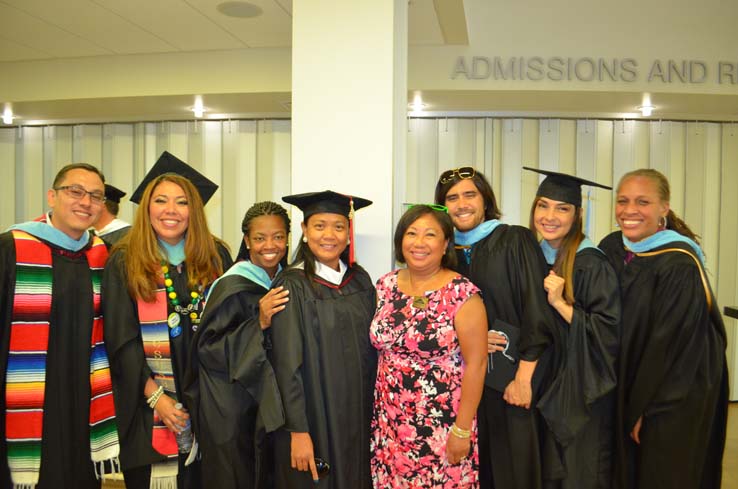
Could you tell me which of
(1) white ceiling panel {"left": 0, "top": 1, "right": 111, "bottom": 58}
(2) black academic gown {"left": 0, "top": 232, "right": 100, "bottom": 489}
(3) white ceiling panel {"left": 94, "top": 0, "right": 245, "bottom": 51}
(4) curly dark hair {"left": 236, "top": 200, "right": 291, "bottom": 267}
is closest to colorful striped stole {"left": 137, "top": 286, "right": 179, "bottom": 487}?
(2) black academic gown {"left": 0, "top": 232, "right": 100, "bottom": 489}

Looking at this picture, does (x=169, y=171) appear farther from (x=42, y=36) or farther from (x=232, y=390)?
(x=42, y=36)

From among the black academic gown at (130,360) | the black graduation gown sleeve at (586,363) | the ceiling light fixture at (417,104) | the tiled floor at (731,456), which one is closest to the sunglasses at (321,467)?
the black academic gown at (130,360)

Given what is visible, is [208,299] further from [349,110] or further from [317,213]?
[349,110]

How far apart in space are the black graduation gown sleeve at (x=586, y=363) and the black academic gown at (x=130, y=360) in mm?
1563

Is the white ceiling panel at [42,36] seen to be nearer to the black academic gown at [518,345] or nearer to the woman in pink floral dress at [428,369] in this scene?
the woman in pink floral dress at [428,369]

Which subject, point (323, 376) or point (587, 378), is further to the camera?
point (587, 378)

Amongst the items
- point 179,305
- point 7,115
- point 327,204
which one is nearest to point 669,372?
point 327,204

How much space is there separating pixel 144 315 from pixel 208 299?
310 millimetres

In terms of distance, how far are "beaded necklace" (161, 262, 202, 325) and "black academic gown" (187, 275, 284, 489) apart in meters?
0.16

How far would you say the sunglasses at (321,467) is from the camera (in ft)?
6.57

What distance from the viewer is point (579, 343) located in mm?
2168

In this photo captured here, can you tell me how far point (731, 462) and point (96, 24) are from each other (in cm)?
602

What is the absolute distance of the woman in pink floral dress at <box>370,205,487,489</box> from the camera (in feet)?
6.43

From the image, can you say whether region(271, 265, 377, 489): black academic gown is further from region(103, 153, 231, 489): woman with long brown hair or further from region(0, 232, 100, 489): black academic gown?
region(0, 232, 100, 489): black academic gown
